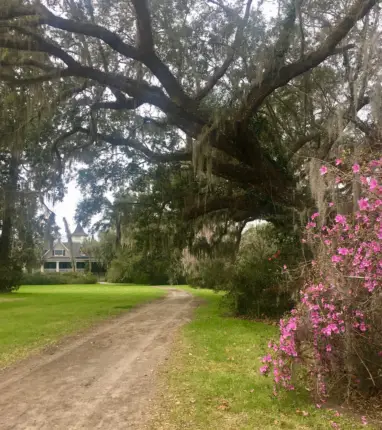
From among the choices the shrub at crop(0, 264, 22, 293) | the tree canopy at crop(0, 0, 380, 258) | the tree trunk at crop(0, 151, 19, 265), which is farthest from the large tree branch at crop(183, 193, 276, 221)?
the shrub at crop(0, 264, 22, 293)

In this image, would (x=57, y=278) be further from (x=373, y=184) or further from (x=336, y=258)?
(x=373, y=184)

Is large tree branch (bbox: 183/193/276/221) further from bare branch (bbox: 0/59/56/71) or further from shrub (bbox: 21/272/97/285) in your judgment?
shrub (bbox: 21/272/97/285)

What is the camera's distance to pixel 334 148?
9.50 metres

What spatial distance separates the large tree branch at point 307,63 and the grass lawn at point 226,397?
515 centimetres

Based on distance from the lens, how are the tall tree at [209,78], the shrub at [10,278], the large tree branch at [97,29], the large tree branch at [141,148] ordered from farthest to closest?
the shrub at [10,278] < the large tree branch at [141,148] < the tall tree at [209,78] < the large tree branch at [97,29]

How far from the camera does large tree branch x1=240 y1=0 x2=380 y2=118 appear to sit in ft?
A: 27.2

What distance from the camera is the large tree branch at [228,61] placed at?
10.1 metres

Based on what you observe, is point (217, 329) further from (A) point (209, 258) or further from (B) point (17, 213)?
(B) point (17, 213)

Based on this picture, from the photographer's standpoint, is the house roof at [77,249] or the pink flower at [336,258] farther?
the house roof at [77,249]

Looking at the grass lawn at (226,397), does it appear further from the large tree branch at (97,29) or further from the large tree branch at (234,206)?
the large tree branch at (97,29)

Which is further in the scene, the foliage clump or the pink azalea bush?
the foliage clump

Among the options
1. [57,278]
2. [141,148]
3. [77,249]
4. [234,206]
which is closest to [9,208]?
[141,148]

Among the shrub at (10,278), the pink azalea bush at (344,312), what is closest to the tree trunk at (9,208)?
the shrub at (10,278)

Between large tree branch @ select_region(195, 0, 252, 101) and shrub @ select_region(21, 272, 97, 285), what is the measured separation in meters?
33.0
